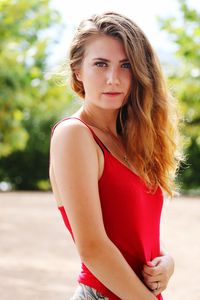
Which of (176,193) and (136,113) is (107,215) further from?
(176,193)

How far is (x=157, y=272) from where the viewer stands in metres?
1.77

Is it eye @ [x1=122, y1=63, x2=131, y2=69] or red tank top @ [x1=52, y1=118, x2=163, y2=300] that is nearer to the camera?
red tank top @ [x1=52, y1=118, x2=163, y2=300]

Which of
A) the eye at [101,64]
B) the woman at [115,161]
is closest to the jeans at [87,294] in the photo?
the woman at [115,161]

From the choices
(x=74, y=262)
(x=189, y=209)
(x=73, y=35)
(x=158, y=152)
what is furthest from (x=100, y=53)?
(x=189, y=209)

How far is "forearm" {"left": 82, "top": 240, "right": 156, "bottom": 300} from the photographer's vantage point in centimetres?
161

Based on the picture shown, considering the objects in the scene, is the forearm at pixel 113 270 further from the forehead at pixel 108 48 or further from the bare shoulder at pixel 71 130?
the forehead at pixel 108 48

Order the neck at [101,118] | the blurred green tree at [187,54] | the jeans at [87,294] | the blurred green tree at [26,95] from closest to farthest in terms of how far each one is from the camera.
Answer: the jeans at [87,294]
the neck at [101,118]
the blurred green tree at [187,54]
the blurred green tree at [26,95]

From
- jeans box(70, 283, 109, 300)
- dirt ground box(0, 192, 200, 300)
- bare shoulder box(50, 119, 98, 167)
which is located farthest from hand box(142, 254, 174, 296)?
dirt ground box(0, 192, 200, 300)

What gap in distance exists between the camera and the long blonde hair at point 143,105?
1776mm

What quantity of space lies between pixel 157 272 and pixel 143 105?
476 mm

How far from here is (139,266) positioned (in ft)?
5.78

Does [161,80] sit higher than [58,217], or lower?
higher

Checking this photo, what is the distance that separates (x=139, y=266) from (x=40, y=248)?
282 inches

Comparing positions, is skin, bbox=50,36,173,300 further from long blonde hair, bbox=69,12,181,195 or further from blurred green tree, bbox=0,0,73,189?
blurred green tree, bbox=0,0,73,189
